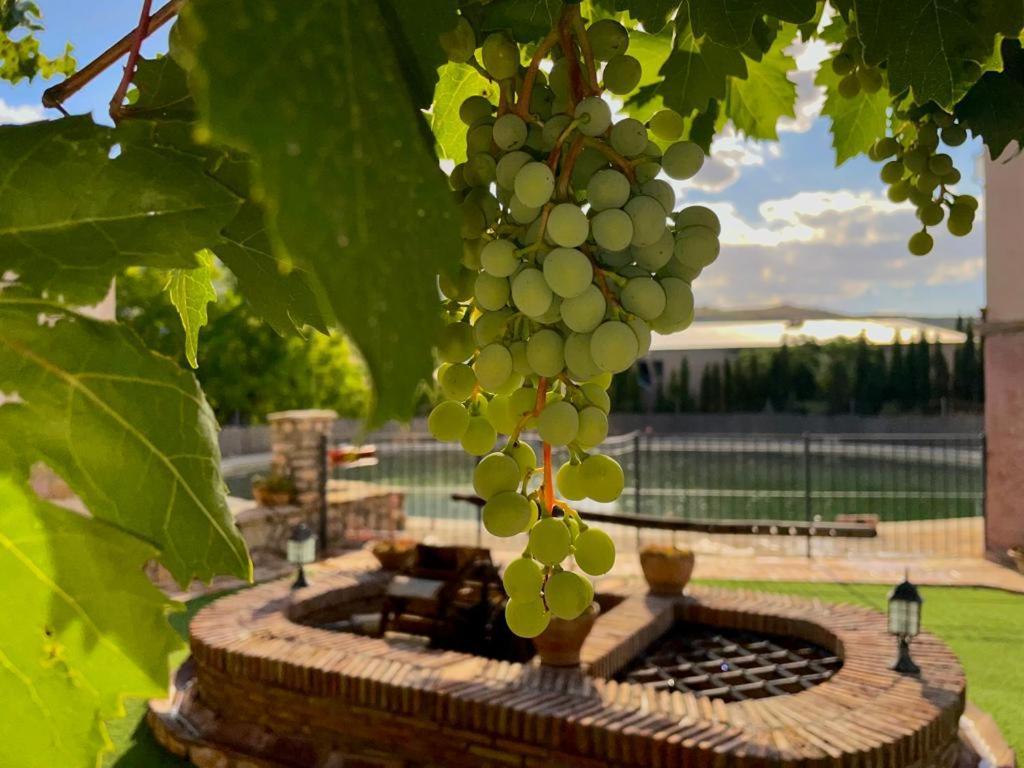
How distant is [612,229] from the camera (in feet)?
1.92

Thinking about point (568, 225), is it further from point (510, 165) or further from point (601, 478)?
point (601, 478)

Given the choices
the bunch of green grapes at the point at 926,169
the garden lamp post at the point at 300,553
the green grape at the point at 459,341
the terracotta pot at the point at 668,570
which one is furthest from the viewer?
the garden lamp post at the point at 300,553

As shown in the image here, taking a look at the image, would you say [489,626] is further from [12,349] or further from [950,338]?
[950,338]

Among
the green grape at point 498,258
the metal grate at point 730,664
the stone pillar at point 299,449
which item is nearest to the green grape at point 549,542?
the green grape at point 498,258

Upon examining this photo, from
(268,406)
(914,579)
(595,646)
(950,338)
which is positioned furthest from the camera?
(950,338)

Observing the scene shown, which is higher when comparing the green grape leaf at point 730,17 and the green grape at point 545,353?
the green grape leaf at point 730,17

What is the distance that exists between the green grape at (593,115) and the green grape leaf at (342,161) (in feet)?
0.83

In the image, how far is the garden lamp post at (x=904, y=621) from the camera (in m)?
4.04

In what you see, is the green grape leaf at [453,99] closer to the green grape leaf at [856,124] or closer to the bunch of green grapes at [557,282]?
the bunch of green grapes at [557,282]

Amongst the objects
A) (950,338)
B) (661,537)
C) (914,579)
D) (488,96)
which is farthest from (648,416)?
(488,96)

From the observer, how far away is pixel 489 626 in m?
5.20

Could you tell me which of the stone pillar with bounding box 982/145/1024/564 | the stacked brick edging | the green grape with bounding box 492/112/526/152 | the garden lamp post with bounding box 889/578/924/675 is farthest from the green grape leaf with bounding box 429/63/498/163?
the stone pillar with bounding box 982/145/1024/564

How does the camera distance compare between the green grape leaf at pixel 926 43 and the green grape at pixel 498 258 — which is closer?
the green grape at pixel 498 258

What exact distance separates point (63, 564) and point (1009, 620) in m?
7.47
